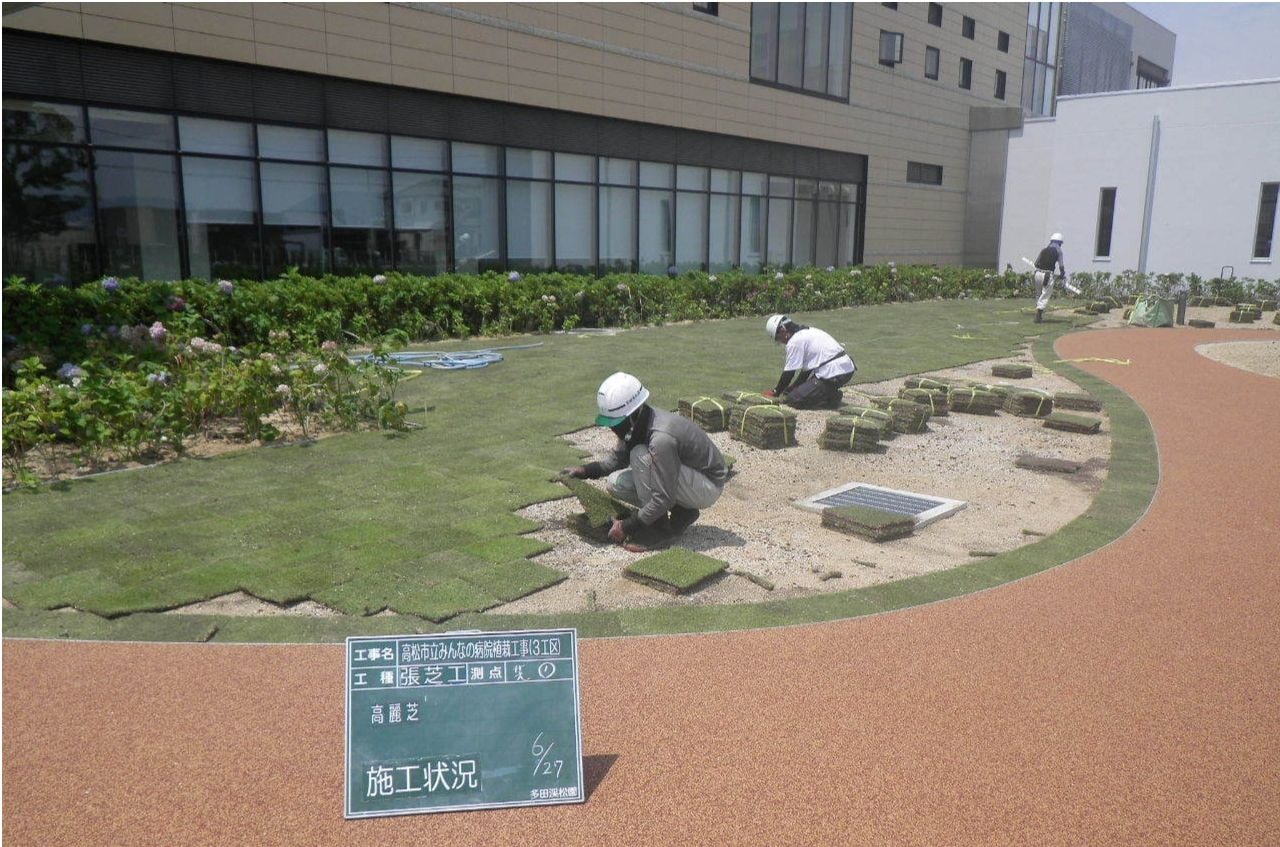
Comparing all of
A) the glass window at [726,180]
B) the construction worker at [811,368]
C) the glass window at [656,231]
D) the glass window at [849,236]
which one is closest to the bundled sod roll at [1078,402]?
the construction worker at [811,368]

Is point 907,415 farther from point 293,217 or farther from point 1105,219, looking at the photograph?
point 1105,219

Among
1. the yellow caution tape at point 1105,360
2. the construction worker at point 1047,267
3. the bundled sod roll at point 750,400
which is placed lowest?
the yellow caution tape at point 1105,360

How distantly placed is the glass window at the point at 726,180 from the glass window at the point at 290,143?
12761mm

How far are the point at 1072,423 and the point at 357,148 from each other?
14.7 m

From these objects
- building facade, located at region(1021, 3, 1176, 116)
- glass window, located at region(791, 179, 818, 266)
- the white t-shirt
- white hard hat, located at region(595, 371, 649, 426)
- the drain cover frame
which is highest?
building facade, located at region(1021, 3, 1176, 116)

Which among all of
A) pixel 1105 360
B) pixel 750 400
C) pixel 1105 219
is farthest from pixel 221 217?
pixel 1105 219

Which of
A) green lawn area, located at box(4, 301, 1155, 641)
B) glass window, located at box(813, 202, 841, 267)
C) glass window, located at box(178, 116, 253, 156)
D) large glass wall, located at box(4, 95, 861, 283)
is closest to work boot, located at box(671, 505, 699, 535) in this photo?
green lawn area, located at box(4, 301, 1155, 641)

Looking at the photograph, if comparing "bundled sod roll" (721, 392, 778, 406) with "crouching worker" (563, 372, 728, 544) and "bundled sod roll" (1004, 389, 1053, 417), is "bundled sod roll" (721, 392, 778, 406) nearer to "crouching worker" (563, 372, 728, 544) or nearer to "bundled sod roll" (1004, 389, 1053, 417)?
"bundled sod roll" (1004, 389, 1053, 417)

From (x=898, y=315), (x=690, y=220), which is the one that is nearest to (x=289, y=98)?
(x=690, y=220)

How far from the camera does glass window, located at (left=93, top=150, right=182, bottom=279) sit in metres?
15.8

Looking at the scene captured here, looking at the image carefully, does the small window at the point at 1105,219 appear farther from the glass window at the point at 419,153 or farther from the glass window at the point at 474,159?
the glass window at the point at 419,153

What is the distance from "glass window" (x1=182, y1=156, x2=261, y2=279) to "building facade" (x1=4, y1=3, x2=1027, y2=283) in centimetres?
4

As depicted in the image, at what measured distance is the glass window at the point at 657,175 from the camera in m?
25.3

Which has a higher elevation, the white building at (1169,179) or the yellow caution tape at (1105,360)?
the white building at (1169,179)
